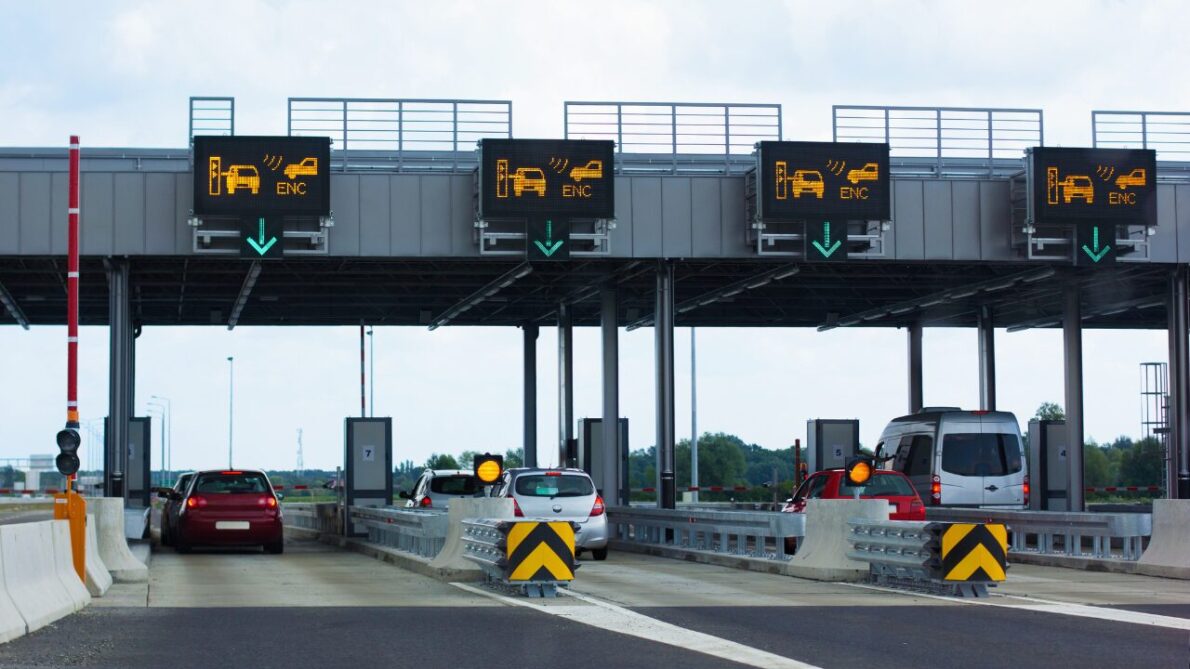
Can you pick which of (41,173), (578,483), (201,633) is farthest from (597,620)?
(41,173)

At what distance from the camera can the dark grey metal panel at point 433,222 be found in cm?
2861

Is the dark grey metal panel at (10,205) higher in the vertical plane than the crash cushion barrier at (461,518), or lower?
higher

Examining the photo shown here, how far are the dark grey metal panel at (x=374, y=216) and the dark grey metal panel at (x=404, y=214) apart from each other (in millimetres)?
62

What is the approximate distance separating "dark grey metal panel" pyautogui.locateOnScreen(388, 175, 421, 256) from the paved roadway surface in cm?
1043

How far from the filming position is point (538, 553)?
15.7 metres

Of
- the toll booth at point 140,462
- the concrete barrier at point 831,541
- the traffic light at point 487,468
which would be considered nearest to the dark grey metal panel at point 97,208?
the toll booth at point 140,462

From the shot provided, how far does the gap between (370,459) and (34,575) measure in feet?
64.2

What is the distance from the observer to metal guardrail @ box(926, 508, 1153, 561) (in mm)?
20281

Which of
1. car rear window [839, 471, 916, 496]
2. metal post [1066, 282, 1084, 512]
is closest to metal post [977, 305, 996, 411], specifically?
metal post [1066, 282, 1084, 512]

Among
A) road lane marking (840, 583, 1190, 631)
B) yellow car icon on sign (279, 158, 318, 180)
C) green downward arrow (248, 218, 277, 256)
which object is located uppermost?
yellow car icon on sign (279, 158, 318, 180)

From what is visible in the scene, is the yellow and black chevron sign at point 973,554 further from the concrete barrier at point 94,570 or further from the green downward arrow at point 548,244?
the green downward arrow at point 548,244

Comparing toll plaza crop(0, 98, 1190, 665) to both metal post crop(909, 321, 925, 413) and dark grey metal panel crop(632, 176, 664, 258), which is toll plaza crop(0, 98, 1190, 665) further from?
metal post crop(909, 321, 925, 413)

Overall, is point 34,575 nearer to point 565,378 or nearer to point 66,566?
point 66,566

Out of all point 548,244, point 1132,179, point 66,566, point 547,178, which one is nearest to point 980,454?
point 1132,179
